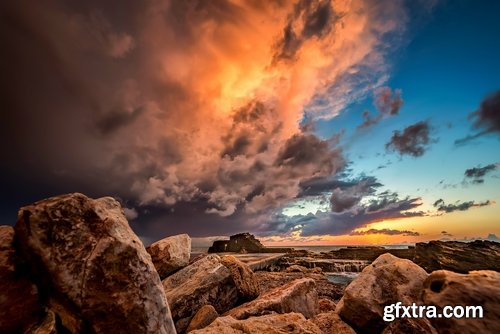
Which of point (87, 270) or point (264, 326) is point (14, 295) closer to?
point (87, 270)

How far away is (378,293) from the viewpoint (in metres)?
6.68

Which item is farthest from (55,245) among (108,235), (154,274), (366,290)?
(366,290)

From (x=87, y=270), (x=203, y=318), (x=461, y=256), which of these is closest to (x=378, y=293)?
(x=203, y=318)

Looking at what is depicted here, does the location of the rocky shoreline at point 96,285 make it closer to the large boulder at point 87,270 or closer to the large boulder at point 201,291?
the large boulder at point 87,270

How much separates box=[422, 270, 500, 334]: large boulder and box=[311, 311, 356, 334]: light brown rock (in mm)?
2532

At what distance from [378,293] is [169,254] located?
6912 millimetres

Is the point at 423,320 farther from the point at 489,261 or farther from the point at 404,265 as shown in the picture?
the point at 489,261

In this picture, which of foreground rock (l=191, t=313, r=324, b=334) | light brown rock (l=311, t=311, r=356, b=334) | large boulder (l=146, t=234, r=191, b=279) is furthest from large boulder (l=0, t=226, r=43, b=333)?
light brown rock (l=311, t=311, r=356, b=334)

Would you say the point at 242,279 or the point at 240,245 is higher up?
the point at 240,245

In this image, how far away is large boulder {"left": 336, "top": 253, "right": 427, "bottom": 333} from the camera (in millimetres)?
6324

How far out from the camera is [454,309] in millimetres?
4113

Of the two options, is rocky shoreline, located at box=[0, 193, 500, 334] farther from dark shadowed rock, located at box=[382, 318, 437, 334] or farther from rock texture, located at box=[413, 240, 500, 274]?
rock texture, located at box=[413, 240, 500, 274]

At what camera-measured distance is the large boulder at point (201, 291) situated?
7.71m

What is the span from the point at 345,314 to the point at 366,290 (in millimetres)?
820
